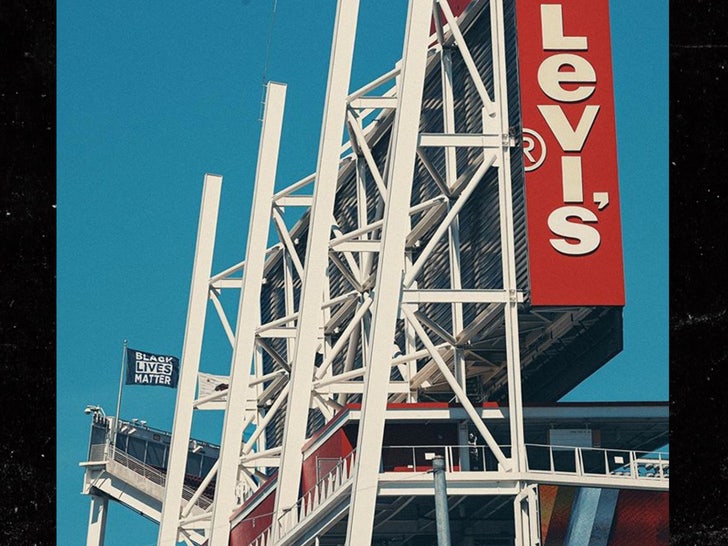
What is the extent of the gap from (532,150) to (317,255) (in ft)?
28.0

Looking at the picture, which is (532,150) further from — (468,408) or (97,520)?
(97,520)

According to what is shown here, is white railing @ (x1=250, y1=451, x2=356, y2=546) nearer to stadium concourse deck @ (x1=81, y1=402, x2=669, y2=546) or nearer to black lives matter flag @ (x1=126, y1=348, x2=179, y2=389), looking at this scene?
stadium concourse deck @ (x1=81, y1=402, x2=669, y2=546)

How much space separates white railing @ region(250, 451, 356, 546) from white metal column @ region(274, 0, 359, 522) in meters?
0.44

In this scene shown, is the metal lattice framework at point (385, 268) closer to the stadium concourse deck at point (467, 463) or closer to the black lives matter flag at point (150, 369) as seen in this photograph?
the stadium concourse deck at point (467, 463)

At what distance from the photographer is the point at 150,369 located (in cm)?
8700

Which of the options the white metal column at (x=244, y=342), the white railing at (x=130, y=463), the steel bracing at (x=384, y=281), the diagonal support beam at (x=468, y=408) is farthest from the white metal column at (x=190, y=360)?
the diagonal support beam at (x=468, y=408)

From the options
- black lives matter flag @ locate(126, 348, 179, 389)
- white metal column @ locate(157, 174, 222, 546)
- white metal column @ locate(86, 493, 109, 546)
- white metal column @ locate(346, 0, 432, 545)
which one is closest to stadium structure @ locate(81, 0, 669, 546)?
white metal column @ locate(346, 0, 432, 545)

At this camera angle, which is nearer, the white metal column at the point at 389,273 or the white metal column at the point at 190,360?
the white metal column at the point at 389,273

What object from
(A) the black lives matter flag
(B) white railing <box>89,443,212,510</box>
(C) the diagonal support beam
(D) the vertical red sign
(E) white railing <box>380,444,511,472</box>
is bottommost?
(B) white railing <box>89,443,212,510</box>

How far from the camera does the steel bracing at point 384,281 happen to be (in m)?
43.2

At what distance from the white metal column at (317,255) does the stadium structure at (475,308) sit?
73mm

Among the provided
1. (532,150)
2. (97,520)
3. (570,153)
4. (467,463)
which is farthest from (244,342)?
(97,520)

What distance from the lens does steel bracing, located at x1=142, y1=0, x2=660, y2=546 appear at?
43156 mm

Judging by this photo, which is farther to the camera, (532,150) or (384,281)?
(532,150)
